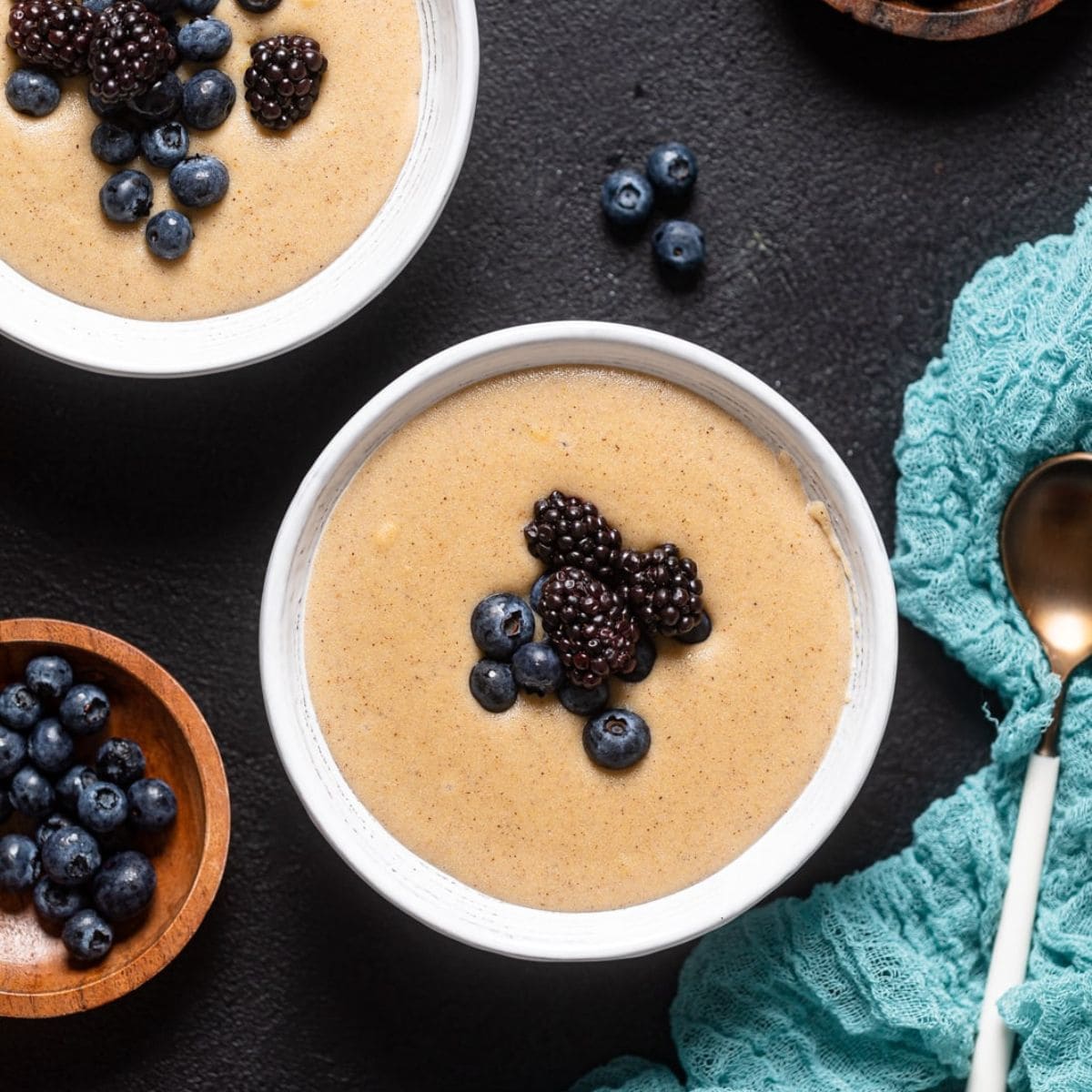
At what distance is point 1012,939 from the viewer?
5.44ft

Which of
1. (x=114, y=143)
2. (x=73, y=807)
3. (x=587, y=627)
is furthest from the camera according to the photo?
(x=73, y=807)

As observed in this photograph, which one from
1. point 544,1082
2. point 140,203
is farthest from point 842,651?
point 140,203

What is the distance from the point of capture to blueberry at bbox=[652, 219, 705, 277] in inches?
66.9

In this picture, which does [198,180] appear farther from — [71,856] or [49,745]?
[71,856]

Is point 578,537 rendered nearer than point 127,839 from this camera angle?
Yes

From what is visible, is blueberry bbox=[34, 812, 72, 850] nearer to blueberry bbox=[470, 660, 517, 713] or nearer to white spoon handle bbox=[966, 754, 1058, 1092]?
blueberry bbox=[470, 660, 517, 713]

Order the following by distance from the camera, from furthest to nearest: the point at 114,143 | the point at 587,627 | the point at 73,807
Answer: the point at 73,807
the point at 114,143
the point at 587,627

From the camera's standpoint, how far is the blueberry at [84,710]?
5.24ft

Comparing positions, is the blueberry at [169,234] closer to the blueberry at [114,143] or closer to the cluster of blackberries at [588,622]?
the blueberry at [114,143]

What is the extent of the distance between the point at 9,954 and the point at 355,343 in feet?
2.88

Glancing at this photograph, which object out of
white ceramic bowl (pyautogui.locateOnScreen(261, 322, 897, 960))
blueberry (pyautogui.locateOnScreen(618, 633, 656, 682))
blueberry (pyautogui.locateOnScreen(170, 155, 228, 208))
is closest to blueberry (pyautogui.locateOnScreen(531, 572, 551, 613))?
blueberry (pyautogui.locateOnScreen(618, 633, 656, 682))

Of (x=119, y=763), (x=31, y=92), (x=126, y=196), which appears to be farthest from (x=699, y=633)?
(x=31, y=92)

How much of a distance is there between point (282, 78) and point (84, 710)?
78 cm

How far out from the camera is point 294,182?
157 cm
